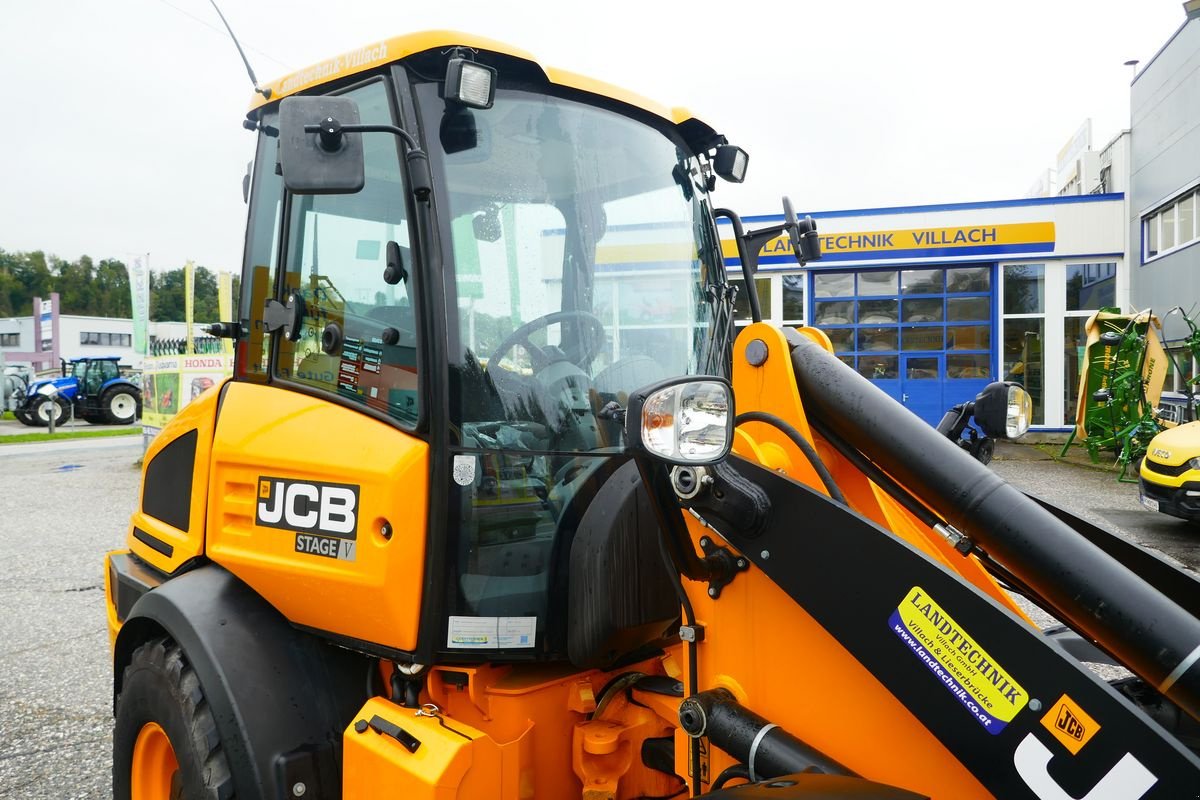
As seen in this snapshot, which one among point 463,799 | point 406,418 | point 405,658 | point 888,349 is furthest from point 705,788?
point 888,349

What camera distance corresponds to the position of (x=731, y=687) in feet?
5.65

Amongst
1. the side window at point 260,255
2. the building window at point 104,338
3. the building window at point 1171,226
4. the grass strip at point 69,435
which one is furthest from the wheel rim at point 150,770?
the building window at point 104,338

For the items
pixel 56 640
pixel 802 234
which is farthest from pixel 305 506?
pixel 56 640

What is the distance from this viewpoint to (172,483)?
9.42ft

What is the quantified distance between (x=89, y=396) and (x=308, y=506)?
31228 mm

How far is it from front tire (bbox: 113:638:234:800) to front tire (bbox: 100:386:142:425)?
30.3 meters

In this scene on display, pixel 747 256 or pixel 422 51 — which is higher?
pixel 422 51

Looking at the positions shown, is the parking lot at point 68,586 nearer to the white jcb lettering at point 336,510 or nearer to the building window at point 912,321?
the white jcb lettering at point 336,510

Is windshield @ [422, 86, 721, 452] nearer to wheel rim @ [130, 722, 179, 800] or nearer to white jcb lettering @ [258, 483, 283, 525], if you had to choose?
white jcb lettering @ [258, 483, 283, 525]

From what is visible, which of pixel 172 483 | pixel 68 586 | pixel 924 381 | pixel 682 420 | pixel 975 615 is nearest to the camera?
pixel 975 615

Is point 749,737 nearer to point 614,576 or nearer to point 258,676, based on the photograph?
point 614,576

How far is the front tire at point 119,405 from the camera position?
29000 mm

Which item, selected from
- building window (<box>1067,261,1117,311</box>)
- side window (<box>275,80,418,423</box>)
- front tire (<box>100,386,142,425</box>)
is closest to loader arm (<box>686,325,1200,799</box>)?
side window (<box>275,80,418,423</box>)

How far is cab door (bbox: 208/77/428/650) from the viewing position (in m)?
2.04
